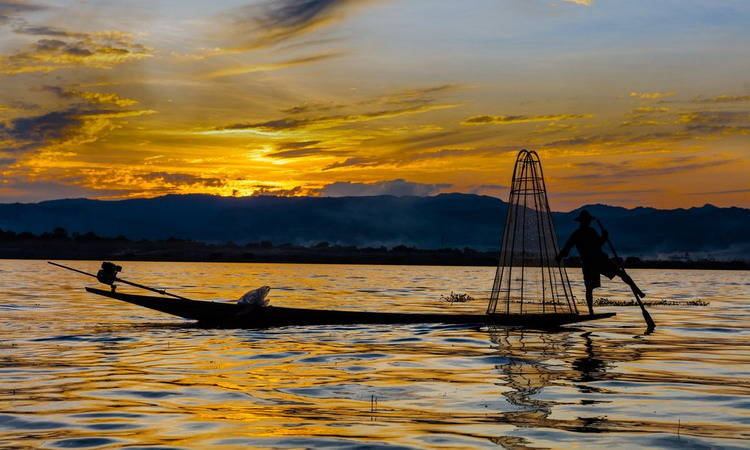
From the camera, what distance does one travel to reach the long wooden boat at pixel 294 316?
2444 centimetres

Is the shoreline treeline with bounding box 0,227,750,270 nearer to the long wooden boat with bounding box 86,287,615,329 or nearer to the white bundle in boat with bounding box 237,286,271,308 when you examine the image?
the long wooden boat with bounding box 86,287,615,329

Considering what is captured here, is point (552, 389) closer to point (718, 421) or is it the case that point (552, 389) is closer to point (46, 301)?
point (718, 421)

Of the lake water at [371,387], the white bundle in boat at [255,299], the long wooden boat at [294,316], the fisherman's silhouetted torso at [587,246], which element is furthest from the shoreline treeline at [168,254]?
the fisherman's silhouetted torso at [587,246]

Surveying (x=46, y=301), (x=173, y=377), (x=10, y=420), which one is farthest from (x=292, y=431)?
(x=46, y=301)

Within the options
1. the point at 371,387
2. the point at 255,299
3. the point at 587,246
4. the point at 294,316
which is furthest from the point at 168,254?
the point at 371,387

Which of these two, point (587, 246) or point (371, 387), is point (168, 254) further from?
point (371, 387)

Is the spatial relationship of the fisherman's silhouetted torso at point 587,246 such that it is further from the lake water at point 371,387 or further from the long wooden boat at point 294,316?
the lake water at point 371,387

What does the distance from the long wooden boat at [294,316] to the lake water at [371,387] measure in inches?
16.0

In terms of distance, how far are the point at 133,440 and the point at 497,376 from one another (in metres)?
7.75

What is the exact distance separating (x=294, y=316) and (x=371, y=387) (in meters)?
10.6

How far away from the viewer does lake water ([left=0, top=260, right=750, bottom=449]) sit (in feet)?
35.8

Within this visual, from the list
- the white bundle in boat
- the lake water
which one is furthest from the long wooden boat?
the lake water

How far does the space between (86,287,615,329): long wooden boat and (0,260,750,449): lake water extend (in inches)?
16.0

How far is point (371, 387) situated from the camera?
48.3 ft
